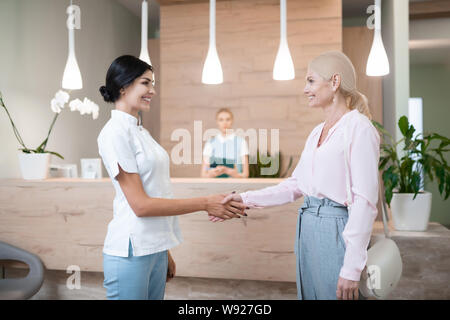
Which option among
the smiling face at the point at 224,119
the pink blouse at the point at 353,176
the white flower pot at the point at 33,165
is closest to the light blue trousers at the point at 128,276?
the pink blouse at the point at 353,176

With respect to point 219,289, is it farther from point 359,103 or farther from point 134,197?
point 359,103

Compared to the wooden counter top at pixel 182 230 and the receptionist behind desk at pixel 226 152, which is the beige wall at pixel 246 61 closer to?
the receptionist behind desk at pixel 226 152

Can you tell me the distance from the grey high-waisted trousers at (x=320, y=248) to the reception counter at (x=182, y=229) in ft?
2.66

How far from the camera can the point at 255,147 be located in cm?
441

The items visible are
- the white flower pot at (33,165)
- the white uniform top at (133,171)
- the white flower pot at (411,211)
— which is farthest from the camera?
the white flower pot at (33,165)

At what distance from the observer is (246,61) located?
434 cm

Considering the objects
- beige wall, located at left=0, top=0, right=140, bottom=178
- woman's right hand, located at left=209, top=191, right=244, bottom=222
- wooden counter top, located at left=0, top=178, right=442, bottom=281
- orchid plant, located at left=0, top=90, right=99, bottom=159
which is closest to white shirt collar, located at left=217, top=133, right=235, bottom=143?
beige wall, located at left=0, top=0, right=140, bottom=178

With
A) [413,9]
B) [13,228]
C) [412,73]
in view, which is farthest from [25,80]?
[412,73]

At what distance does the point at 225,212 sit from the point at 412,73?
6086 mm

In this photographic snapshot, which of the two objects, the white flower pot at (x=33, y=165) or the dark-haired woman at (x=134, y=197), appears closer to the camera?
the dark-haired woman at (x=134, y=197)

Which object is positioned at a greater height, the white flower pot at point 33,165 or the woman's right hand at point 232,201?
the white flower pot at point 33,165

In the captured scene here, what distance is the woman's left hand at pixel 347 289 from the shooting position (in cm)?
128

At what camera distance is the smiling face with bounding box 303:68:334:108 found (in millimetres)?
1459

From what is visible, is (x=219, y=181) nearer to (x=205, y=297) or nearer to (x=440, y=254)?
(x=205, y=297)
